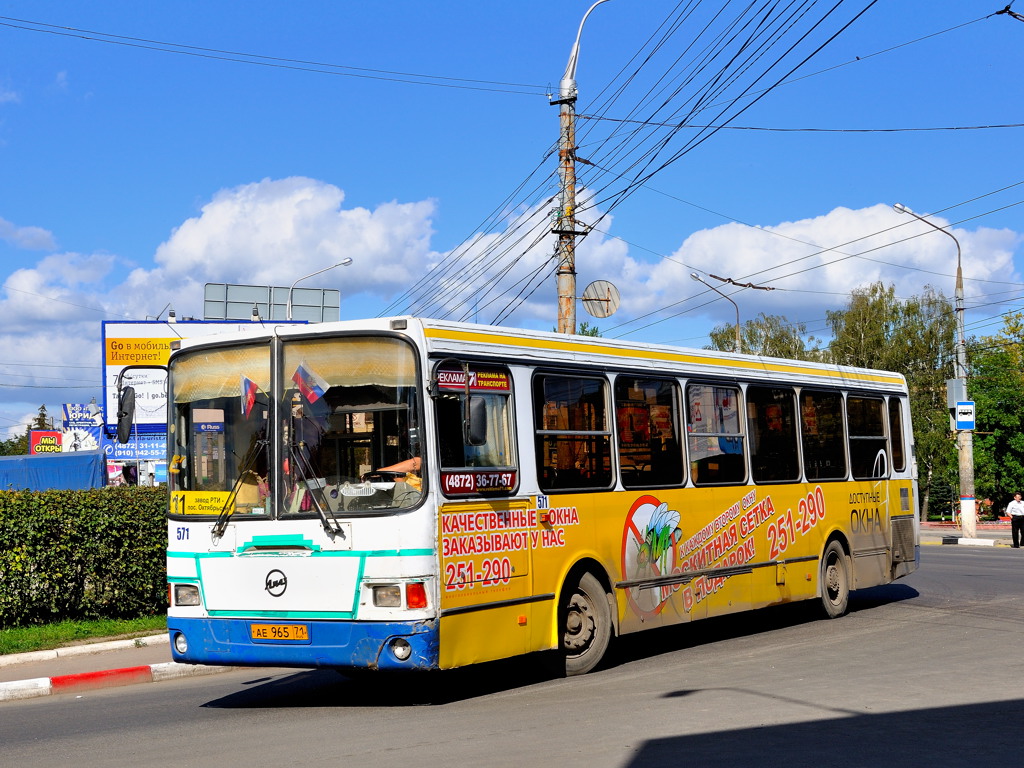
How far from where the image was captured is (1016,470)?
182 ft

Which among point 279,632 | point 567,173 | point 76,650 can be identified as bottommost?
point 76,650

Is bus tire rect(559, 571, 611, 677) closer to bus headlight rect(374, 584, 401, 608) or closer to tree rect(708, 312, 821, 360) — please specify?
bus headlight rect(374, 584, 401, 608)

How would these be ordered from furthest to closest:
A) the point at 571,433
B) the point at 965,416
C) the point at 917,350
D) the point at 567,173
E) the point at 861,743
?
the point at 917,350, the point at 965,416, the point at 567,173, the point at 571,433, the point at 861,743

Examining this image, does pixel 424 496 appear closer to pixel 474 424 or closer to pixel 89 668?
pixel 474 424

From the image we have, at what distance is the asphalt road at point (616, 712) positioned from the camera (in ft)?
23.1

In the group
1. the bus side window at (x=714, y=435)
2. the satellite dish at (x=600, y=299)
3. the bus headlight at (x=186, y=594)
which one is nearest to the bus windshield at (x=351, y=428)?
the bus headlight at (x=186, y=594)

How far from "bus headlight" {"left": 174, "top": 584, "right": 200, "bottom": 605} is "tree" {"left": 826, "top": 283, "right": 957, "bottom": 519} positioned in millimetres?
56217

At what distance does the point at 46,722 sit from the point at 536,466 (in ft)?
14.0

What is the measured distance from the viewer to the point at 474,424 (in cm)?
889

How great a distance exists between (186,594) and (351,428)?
6.55ft

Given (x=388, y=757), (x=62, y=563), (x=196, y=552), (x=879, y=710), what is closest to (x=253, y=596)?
(x=196, y=552)

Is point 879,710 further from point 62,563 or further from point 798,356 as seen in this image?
point 798,356

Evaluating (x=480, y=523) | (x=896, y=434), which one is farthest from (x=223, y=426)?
(x=896, y=434)

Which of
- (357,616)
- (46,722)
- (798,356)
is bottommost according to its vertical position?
(46,722)
